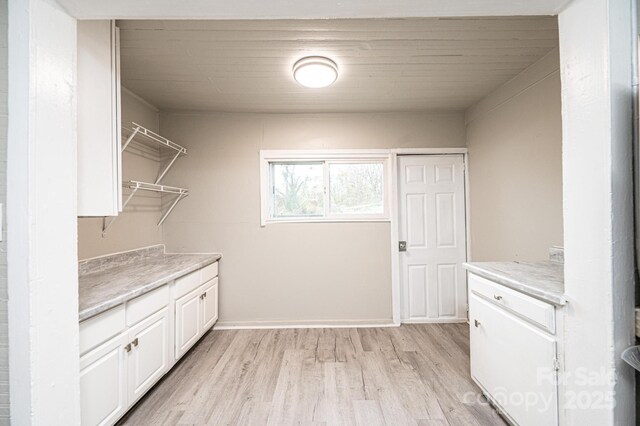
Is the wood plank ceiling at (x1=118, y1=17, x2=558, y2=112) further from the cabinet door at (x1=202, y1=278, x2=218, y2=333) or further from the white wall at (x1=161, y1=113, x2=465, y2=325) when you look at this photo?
the cabinet door at (x1=202, y1=278, x2=218, y2=333)

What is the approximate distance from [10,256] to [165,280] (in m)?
1.00

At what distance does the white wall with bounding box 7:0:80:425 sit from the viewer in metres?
0.97

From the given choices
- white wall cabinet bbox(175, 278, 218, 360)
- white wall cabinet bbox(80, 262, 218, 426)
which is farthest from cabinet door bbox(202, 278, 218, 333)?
white wall cabinet bbox(80, 262, 218, 426)

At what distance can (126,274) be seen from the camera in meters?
2.02

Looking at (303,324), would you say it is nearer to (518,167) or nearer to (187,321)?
(187,321)

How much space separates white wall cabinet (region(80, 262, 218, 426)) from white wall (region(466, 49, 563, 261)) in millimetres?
2808

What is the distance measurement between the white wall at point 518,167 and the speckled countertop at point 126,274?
2785 mm

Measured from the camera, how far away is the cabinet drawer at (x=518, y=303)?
1243 mm

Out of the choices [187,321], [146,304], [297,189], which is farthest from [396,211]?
[146,304]

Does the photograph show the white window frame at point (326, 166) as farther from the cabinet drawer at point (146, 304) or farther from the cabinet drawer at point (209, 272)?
the cabinet drawer at point (146, 304)

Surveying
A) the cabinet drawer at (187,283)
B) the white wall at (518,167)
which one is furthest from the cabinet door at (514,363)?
the cabinet drawer at (187,283)

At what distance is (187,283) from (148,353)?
609mm

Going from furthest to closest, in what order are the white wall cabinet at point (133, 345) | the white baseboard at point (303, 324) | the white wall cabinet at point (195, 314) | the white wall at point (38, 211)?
1. the white baseboard at point (303, 324)
2. the white wall cabinet at point (195, 314)
3. the white wall cabinet at point (133, 345)
4. the white wall at point (38, 211)

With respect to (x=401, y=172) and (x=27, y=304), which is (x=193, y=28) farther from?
(x=401, y=172)
